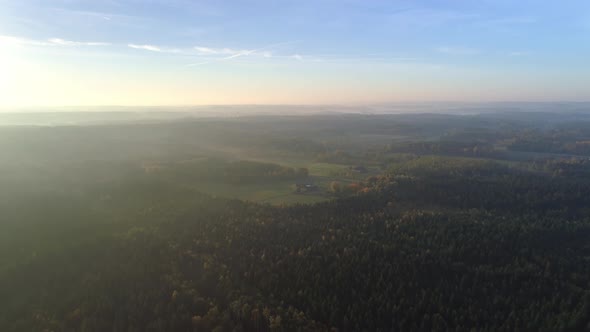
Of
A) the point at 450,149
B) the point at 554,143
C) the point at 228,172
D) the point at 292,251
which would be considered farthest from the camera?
the point at 554,143

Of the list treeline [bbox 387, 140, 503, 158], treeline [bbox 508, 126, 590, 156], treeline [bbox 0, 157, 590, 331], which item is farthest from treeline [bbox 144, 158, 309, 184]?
treeline [bbox 508, 126, 590, 156]

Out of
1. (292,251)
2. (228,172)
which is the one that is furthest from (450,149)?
(292,251)

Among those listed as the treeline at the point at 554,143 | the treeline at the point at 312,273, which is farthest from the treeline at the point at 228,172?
the treeline at the point at 554,143

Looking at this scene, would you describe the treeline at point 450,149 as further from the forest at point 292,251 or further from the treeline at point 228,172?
the treeline at point 228,172

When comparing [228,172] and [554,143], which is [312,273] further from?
[554,143]

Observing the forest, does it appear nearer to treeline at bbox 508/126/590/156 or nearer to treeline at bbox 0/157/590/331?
treeline at bbox 0/157/590/331

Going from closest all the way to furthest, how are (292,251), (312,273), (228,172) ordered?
(312,273)
(292,251)
(228,172)

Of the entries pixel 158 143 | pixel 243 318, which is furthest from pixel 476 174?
pixel 158 143

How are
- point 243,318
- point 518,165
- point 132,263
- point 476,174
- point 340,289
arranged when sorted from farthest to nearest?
point 518,165 → point 476,174 → point 132,263 → point 340,289 → point 243,318

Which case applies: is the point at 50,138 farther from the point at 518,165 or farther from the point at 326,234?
the point at 518,165
